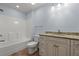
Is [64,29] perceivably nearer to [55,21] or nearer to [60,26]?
[60,26]

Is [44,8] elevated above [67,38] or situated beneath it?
elevated above

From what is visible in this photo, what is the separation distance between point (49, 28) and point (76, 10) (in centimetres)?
61

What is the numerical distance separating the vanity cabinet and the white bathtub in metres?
0.36

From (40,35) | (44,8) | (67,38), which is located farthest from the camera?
(40,35)

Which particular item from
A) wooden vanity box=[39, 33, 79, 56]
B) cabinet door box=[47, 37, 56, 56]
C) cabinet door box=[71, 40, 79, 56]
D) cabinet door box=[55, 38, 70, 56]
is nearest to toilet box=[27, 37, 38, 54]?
wooden vanity box=[39, 33, 79, 56]

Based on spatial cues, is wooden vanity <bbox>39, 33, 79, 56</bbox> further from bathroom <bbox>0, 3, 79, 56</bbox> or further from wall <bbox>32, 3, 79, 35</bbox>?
wall <bbox>32, 3, 79, 35</bbox>

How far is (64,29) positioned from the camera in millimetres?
1769

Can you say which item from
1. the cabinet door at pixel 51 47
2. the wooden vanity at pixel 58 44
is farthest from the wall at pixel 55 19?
the cabinet door at pixel 51 47

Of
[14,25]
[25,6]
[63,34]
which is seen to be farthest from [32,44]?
[25,6]

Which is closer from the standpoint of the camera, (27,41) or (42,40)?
(27,41)

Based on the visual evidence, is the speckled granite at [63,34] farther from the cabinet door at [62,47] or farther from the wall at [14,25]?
the wall at [14,25]

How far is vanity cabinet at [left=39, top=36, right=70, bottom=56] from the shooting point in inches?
65.2

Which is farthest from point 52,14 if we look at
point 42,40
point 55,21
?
point 42,40

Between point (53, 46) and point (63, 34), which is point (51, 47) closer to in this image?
point (53, 46)
